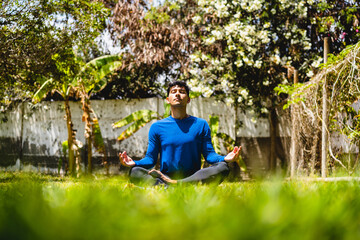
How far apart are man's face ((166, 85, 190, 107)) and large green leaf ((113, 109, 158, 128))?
5.40m

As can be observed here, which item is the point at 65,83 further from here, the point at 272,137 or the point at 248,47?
the point at 272,137

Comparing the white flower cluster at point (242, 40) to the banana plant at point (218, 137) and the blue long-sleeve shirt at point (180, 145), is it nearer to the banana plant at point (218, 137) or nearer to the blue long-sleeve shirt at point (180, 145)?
the banana plant at point (218, 137)

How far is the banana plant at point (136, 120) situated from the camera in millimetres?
9609

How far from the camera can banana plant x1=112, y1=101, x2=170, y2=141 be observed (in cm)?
961

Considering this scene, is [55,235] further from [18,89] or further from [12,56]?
[18,89]

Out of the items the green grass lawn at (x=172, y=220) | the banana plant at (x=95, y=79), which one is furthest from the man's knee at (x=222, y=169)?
the banana plant at (x=95, y=79)

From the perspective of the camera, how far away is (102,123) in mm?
10891

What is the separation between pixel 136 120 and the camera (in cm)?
974

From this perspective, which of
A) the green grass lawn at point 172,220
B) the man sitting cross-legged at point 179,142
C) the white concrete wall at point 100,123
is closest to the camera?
the green grass lawn at point 172,220

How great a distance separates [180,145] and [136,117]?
577cm

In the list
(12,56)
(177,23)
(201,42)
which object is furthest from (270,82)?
(12,56)

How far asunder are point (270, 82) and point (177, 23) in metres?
2.85

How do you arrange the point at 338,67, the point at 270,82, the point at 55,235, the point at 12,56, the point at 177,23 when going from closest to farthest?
the point at 55,235
the point at 338,67
the point at 12,56
the point at 270,82
the point at 177,23

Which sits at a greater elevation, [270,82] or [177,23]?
[177,23]
